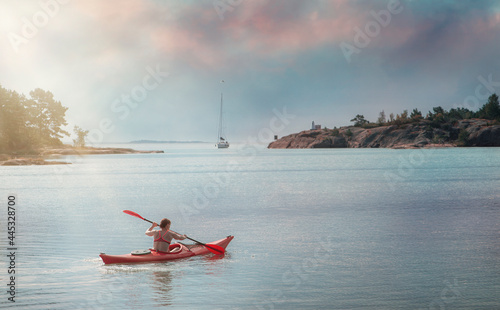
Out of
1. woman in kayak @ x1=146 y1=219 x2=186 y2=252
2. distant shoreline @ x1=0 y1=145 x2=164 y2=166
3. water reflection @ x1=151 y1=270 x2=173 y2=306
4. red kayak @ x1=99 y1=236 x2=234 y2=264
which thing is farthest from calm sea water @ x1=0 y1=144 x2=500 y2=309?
distant shoreline @ x1=0 y1=145 x2=164 y2=166

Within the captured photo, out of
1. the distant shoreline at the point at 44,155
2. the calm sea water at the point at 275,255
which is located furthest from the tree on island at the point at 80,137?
the calm sea water at the point at 275,255

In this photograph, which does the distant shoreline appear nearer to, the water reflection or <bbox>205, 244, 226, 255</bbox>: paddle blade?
<bbox>205, 244, 226, 255</bbox>: paddle blade

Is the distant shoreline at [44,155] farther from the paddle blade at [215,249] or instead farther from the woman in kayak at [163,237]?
the woman in kayak at [163,237]

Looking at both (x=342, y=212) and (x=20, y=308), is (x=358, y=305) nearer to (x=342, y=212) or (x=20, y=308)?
(x=20, y=308)

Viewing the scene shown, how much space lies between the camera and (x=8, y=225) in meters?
24.9

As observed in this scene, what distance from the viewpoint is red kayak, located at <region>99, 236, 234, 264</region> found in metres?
15.7

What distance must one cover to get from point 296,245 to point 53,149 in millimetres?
127715

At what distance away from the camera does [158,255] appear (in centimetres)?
1633

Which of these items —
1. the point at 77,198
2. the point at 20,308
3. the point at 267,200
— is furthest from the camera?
the point at 77,198

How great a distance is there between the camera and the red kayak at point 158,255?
15.7 metres

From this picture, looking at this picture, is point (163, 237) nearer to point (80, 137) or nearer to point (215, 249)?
point (215, 249)

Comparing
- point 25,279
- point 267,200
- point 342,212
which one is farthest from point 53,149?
point 25,279

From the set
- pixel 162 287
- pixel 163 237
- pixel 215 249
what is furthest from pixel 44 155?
pixel 162 287

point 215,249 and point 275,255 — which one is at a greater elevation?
point 215,249
